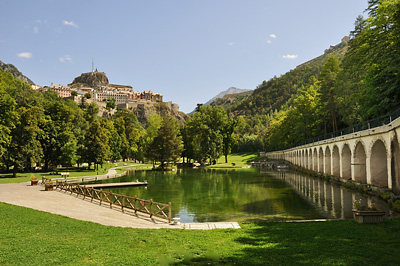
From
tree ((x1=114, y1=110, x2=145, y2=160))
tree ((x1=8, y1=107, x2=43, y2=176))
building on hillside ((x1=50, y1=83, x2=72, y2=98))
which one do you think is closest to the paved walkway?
tree ((x1=8, y1=107, x2=43, y2=176))

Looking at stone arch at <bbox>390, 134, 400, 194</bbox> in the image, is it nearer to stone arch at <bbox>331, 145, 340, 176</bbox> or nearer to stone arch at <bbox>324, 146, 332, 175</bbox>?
stone arch at <bbox>331, 145, 340, 176</bbox>

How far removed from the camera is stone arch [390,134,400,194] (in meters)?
18.8

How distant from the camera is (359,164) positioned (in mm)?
27500

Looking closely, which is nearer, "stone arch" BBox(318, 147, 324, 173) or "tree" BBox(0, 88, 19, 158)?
"tree" BBox(0, 88, 19, 158)

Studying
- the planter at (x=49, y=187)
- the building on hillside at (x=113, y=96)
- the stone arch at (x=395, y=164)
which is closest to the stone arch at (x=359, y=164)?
the stone arch at (x=395, y=164)

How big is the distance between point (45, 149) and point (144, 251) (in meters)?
50.5

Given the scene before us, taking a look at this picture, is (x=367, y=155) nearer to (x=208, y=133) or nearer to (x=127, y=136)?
(x=208, y=133)

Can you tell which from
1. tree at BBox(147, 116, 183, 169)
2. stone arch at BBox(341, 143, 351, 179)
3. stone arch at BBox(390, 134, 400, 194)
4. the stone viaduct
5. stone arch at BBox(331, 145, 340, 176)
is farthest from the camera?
tree at BBox(147, 116, 183, 169)

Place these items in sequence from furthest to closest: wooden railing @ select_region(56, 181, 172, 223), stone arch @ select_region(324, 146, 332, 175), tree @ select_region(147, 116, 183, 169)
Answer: tree @ select_region(147, 116, 183, 169), stone arch @ select_region(324, 146, 332, 175), wooden railing @ select_region(56, 181, 172, 223)

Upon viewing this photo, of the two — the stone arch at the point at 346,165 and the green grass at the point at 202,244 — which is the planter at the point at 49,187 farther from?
the stone arch at the point at 346,165

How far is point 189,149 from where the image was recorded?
77312mm

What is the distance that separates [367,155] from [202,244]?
21.0 m

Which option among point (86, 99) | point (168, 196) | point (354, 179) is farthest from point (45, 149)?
point (86, 99)

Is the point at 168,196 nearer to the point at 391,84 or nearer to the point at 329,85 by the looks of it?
the point at 391,84
